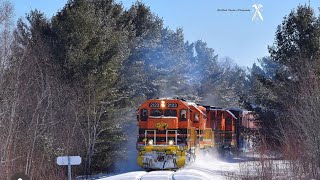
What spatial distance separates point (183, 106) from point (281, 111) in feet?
27.2

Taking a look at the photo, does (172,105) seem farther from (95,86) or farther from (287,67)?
(287,67)

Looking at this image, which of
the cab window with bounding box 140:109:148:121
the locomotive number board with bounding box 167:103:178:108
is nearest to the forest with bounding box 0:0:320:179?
the cab window with bounding box 140:109:148:121

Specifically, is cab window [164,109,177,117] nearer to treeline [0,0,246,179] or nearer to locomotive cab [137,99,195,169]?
locomotive cab [137,99,195,169]

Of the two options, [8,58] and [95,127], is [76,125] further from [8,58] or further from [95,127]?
[8,58]

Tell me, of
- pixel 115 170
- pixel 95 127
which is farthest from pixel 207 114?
pixel 95 127

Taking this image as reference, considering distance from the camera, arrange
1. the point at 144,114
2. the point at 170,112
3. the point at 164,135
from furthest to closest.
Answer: the point at 170,112 → the point at 144,114 → the point at 164,135

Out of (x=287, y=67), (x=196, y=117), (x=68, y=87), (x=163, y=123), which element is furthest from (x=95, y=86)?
(x=287, y=67)

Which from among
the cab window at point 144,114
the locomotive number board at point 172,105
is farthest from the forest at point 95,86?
the locomotive number board at point 172,105

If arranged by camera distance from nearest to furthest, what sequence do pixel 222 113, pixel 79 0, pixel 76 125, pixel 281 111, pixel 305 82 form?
pixel 305 82 → pixel 76 125 → pixel 79 0 → pixel 281 111 → pixel 222 113

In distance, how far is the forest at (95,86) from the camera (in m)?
20.2

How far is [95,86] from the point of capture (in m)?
25.9

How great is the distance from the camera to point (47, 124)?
22.7m

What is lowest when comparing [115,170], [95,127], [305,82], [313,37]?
[115,170]

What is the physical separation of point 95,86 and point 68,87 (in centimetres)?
141
